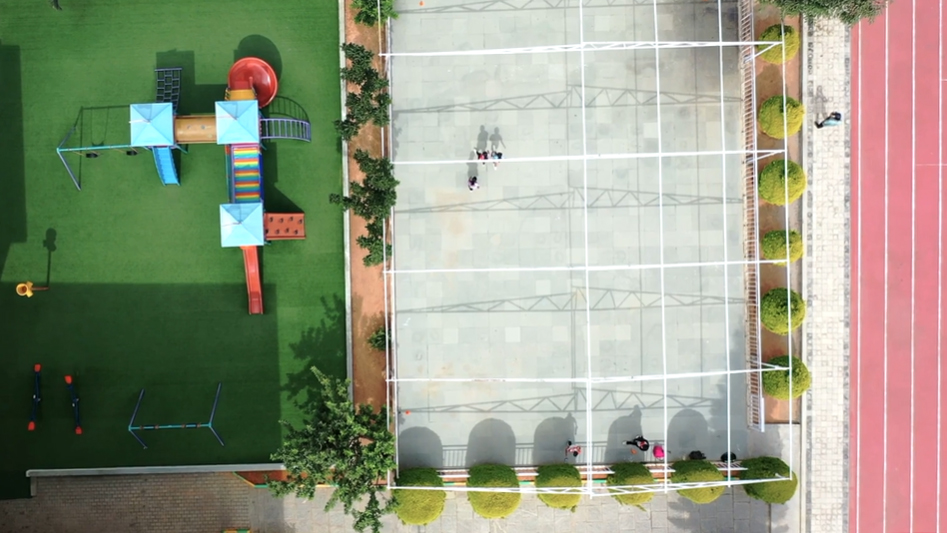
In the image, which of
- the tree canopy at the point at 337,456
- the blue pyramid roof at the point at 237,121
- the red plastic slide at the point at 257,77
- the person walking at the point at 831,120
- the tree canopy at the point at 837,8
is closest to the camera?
the tree canopy at the point at 337,456

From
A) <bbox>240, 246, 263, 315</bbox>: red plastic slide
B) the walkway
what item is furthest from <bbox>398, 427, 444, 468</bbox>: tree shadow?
<bbox>240, 246, 263, 315</bbox>: red plastic slide

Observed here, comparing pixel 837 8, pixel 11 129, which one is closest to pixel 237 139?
pixel 11 129

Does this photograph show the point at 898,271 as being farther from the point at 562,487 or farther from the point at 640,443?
the point at 562,487

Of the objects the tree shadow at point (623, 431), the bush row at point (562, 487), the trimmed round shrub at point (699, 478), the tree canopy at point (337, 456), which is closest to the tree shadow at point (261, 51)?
the tree canopy at point (337, 456)

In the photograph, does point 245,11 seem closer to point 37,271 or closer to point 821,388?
point 37,271

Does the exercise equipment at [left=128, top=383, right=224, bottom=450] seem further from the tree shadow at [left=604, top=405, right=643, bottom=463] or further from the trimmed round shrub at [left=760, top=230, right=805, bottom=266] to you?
the trimmed round shrub at [left=760, top=230, right=805, bottom=266]

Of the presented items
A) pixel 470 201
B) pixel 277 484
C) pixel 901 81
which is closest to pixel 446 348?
pixel 470 201

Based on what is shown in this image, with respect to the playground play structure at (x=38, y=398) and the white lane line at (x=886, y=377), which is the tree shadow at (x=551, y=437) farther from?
the playground play structure at (x=38, y=398)
